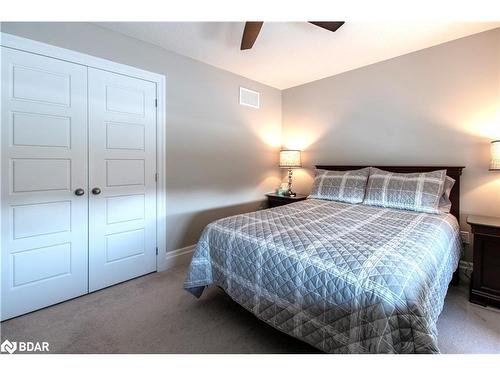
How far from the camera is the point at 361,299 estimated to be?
108 centimetres

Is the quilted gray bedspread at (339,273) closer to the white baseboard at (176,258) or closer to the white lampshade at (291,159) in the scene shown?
the white baseboard at (176,258)

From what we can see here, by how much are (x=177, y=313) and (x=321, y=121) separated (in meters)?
2.96

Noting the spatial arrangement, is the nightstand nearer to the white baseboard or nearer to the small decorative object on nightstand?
the small decorative object on nightstand

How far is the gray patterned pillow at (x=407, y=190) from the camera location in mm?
2234

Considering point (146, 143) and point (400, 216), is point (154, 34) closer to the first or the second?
point (146, 143)

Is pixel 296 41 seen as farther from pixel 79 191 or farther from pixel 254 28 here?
pixel 79 191

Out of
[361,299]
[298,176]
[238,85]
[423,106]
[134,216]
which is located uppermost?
[238,85]

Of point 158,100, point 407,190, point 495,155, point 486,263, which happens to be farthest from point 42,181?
point 495,155

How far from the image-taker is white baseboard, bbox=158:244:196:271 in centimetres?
266

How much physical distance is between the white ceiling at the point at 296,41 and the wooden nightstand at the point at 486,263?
→ 178 centimetres

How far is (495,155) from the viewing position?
2051 mm

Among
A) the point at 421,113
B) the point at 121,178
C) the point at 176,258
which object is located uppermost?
the point at 421,113

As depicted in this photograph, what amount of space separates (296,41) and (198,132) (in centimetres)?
142

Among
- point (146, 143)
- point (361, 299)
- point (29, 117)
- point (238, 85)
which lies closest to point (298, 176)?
point (238, 85)
